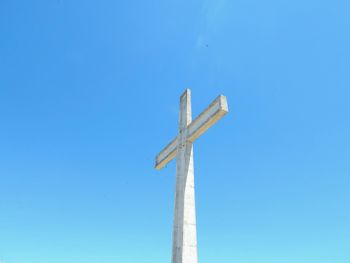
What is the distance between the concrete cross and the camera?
258 inches

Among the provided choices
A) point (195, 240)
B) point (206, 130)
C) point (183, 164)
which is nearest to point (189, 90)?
point (206, 130)

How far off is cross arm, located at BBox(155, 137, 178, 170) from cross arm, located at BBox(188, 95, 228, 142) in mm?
745

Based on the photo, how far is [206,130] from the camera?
768cm

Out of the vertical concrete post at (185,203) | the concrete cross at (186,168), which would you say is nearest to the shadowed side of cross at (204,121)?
the concrete cross at (186,168)

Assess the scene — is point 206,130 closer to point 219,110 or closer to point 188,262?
point 219,110

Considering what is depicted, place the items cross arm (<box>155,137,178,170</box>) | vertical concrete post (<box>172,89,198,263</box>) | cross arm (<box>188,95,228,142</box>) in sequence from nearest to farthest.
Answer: vertical concrete post (<box>172,89,198,263</box>)
cross arm (<box>188,95,228,142</box>)
cross arm (<box>155,137,178,170</box>)

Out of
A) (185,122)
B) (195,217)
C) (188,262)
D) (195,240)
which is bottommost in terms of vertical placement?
(188,262)

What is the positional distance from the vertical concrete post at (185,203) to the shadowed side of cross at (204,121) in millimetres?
224

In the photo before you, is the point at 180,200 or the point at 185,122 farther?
the point at 185,122

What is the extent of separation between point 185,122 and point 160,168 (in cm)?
176

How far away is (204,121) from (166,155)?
1.83m

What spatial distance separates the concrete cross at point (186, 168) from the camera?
6.55 metres

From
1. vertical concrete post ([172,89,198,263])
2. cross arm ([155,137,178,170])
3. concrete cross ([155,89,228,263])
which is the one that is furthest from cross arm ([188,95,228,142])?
cross arm ([155,137,178,170])

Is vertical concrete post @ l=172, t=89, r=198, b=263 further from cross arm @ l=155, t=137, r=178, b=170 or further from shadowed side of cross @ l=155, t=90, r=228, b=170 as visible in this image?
cross arm @ l=155, t=137, r=178, b=170
